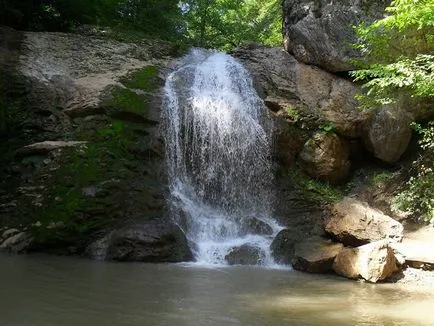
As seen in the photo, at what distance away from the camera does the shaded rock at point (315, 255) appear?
8.02 meters

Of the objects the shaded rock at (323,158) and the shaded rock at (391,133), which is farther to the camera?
the shaded rock at (391,133)

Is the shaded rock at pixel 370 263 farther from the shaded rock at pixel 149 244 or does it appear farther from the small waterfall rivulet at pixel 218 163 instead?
the shaded rock at pixel 149 244

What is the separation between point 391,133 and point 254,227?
4.49m

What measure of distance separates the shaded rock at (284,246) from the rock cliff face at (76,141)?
2192 millimetres

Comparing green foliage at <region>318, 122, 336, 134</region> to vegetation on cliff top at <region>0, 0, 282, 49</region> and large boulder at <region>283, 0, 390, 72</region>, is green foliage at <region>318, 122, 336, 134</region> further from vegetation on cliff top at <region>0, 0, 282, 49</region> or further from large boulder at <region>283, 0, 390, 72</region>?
vegetation on cliff top at <region>0, 0, 282, 49</region>

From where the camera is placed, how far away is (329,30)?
13.4m

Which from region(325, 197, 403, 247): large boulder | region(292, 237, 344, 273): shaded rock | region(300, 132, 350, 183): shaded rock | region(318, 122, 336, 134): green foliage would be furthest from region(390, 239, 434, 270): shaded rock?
region(318, 122, 336, 134): green foliage

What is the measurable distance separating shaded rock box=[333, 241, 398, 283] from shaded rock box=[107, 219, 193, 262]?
2.64 meters

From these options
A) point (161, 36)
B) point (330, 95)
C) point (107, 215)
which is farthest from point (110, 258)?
point (161, 36)

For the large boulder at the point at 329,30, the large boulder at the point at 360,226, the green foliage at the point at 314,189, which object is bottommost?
the large boulder at the point at 360,226

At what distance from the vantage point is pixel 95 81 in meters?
11.5

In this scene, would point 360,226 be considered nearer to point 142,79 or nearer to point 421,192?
point 421,192

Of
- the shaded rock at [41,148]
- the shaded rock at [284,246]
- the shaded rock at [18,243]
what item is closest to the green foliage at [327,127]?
the shaded rock at [284,246]

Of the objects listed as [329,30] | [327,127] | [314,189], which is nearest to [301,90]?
[327,127]
